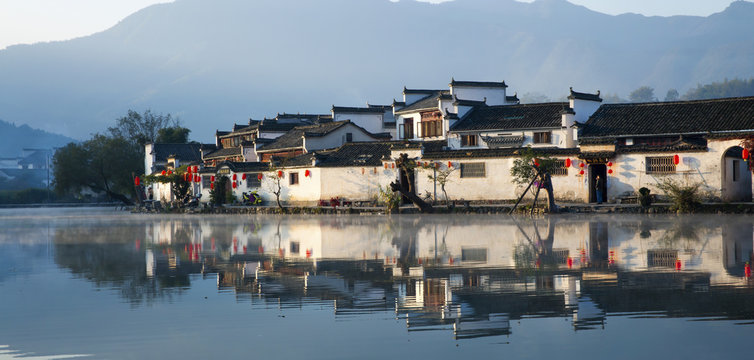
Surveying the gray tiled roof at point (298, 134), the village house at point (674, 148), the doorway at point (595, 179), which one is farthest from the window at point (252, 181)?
the doorway at point (595, 179)

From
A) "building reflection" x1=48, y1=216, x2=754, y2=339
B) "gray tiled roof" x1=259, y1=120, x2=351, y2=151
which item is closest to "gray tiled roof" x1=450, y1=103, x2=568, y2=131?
"gray tiled roof" x1=259, y1=120, x2=351, y2=151

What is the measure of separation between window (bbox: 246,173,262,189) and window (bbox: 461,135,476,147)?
12898mm

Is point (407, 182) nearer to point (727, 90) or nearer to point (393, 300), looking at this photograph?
point (393, 300)

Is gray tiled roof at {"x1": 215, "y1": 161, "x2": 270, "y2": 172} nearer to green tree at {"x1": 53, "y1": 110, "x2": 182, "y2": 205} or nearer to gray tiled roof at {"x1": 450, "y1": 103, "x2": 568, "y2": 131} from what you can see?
gray tiled roof at {"x1": 450, "y1": 103, "x2": 568, "y2": 131}

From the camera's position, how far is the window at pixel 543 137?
43.0m

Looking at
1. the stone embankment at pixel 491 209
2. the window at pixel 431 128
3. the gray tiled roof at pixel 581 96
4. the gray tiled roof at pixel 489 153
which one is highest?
the gray tiled roof at pixel 581 96

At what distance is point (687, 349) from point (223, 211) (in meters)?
41.7

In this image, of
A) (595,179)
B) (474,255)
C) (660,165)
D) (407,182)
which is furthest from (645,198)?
(474,255)

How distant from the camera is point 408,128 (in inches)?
2068

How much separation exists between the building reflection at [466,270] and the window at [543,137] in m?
18.9

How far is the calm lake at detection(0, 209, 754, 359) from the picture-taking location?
780 cm

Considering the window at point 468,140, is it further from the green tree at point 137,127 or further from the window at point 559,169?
the green tree at point 137,127

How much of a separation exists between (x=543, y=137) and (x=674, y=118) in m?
7.85

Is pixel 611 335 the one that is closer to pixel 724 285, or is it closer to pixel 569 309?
pixel 569 309
